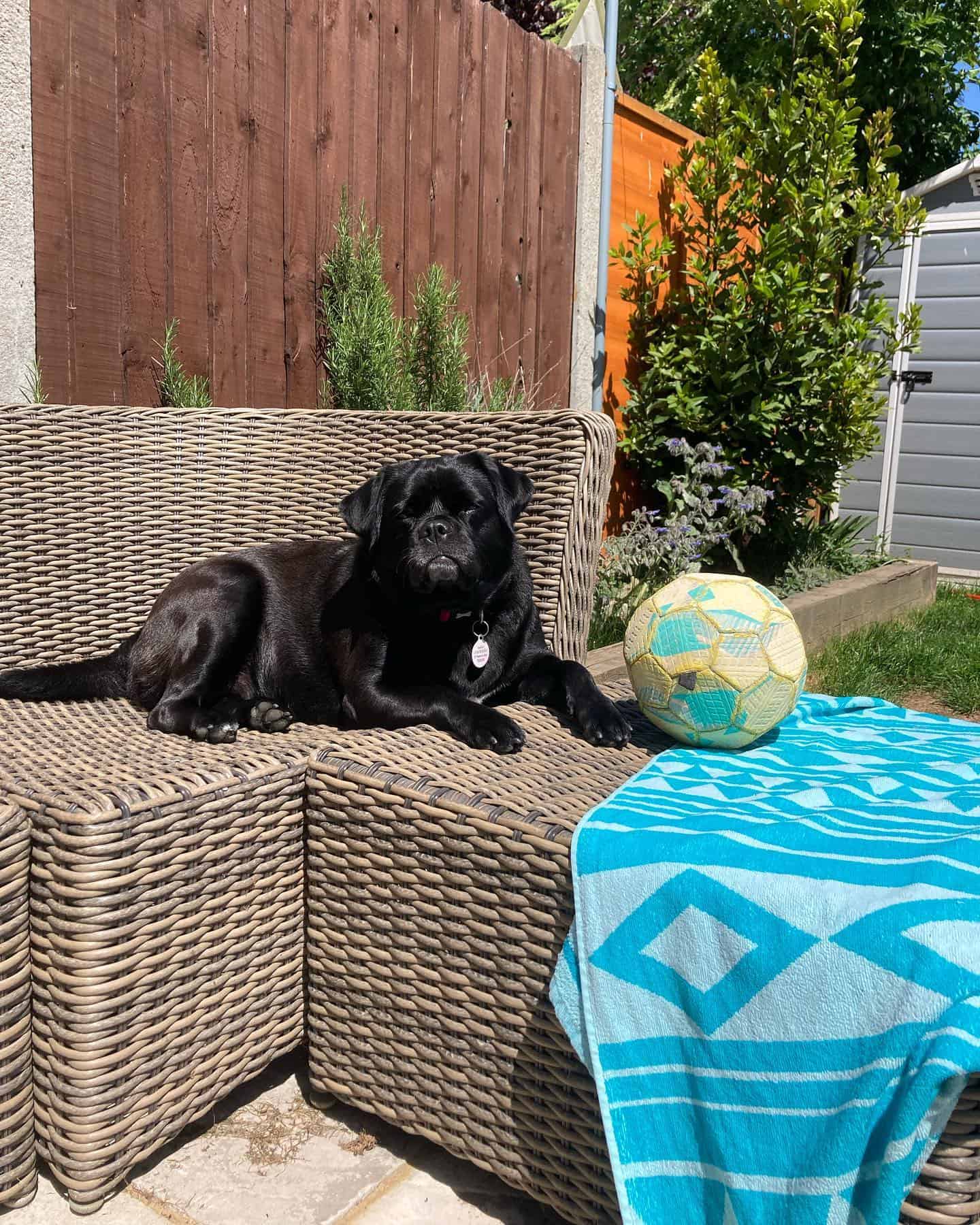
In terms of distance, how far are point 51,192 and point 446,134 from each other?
222 cm

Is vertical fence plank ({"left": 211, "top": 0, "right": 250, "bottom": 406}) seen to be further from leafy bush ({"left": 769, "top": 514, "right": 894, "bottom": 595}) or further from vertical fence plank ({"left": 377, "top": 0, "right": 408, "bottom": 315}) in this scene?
leafy bush ({"left": 769, "top": 514, "right": 894, "bottom": 595})

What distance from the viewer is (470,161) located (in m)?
5.12

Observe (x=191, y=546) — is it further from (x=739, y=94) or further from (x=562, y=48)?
(x=739, y=94)

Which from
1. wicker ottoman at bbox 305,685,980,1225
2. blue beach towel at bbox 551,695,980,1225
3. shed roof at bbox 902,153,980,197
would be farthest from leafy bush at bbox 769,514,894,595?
blue beach towel at bbox 551,695,980,1225

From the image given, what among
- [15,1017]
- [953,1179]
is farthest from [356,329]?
[953,1179]

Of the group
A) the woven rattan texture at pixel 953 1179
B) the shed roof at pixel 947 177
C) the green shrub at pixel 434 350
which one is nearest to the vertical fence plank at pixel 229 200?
the green shrub at pixel 434 350

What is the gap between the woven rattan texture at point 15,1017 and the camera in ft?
5.43

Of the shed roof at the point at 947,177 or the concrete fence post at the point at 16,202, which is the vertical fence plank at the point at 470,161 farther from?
the shed roof at the point at 947,177

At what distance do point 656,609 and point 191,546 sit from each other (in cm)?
135

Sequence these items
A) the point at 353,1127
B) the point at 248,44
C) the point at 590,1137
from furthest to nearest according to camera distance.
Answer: the point at 248,44
the point at 353,1127
the point at 590,1137

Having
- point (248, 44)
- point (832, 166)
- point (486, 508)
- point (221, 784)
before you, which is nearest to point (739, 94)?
point (832, 166)

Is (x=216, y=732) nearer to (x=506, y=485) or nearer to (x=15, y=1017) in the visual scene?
(x=15, y=1017)

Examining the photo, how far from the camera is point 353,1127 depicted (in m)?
2.04

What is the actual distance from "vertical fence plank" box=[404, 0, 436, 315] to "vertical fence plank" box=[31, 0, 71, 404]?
1.79 meters
